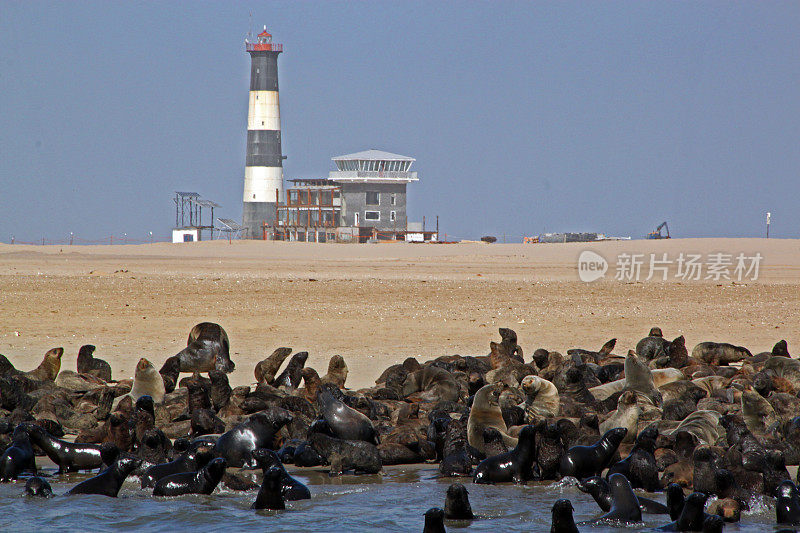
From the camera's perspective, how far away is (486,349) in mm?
14891

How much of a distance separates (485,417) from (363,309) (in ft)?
38.9

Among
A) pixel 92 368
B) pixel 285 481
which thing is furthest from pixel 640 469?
pixel 92 368

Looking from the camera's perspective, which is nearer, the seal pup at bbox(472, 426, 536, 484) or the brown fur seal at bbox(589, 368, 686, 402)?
the seal pup at bbox(472, 426, 536, 484)

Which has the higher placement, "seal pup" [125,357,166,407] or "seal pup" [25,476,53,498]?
"seal pup" [125,357,166,407]

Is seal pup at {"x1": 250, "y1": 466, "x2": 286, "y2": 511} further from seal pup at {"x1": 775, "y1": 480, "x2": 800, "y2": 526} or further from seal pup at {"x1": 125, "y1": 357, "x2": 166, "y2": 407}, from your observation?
seal pup at {"x1": 775, "y1": 480, "x2": 800, "y2": 526}

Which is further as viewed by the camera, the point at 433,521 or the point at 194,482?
the point at 194,482

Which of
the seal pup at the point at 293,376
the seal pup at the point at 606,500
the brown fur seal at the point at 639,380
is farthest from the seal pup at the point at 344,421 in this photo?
the brown fur seal at the point at 639,380

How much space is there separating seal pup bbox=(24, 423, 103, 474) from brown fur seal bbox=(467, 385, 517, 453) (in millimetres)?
3061

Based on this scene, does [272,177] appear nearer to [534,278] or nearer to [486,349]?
[534,278]

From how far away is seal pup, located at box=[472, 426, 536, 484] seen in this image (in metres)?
7.54

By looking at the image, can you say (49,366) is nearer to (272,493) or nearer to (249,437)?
(249,437)

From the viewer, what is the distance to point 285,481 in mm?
7012

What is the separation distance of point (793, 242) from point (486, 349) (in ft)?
139

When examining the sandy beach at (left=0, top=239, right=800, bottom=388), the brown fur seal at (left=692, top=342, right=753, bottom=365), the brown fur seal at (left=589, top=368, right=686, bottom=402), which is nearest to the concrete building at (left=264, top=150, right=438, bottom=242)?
the sandy beach at (left=0, top=239, right=800, bottom=388)
